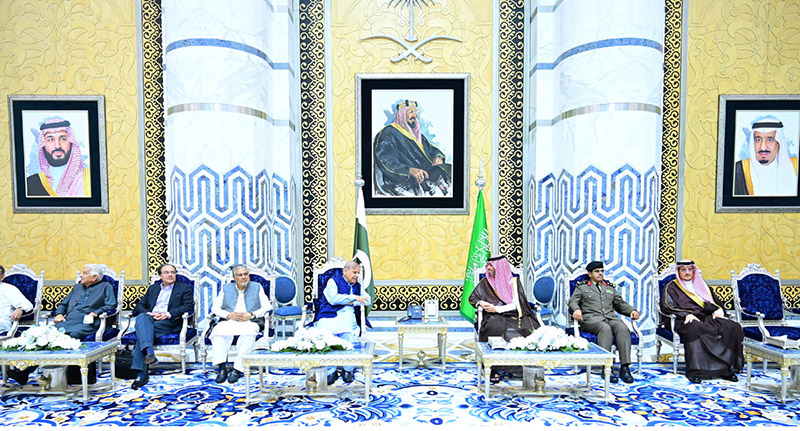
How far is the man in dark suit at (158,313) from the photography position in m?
4.05

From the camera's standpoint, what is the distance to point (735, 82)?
5859 millimetres

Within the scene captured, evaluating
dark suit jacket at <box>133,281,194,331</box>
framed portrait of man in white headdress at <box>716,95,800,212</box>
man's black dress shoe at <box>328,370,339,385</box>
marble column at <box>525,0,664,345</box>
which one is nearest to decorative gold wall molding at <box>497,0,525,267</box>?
marble column at <box>525,0,664,345</box>

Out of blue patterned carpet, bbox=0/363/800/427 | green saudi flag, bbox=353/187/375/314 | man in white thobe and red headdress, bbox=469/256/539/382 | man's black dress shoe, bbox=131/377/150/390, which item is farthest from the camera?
green saudi flag, bbox=353/187/375/314

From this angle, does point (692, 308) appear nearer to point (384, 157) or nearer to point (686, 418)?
point (686, 418)

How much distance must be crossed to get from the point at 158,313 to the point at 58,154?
10.8 ft

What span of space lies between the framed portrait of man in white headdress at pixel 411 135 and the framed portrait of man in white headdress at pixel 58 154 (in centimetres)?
354

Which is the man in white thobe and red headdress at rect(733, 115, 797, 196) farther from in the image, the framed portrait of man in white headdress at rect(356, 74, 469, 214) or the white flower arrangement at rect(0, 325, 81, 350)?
the white flower arrangement at rect(0, 325, 81, 350)

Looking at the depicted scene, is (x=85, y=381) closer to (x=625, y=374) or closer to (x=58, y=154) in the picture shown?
(x=58, y=154)

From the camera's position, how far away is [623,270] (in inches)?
203

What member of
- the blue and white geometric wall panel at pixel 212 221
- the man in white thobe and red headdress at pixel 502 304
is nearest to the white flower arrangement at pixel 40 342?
the blue and white geometric wall panel at pixel 212 221

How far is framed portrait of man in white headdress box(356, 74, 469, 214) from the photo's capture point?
6117mm

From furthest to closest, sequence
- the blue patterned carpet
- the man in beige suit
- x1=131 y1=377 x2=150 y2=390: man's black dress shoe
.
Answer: the man in beige suit, x1=131 y1=377 x2=150 y2=390: man's black dress shoe, the blue patterned carpet

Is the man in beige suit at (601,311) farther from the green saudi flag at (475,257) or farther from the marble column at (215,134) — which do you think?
the marble column at (215,134)

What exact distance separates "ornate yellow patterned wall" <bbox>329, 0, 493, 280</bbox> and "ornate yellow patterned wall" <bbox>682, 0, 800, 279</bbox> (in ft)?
8.84
